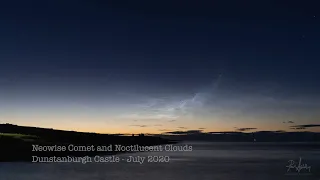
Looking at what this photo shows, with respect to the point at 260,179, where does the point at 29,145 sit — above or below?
above

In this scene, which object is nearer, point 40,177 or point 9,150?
point 40,177

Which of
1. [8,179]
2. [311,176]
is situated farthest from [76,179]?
[311,176]

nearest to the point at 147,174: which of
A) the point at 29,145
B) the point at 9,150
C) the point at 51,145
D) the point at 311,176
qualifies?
the point at 311,176

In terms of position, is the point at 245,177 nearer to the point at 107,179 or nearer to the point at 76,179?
the point at 107,179

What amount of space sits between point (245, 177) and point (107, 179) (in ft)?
73.5

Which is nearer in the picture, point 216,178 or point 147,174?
point 216,178

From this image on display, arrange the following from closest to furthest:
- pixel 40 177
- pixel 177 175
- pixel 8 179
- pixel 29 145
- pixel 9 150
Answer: pixel 8 179, pixel 40 177, pixel 177 175, pixel 9 150, pixel 29 145

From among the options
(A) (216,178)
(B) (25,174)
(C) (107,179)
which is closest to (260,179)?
(A) (216,178)

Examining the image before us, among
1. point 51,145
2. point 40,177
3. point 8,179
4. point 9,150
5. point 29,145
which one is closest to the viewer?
point 8,179

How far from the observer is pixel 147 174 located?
2603 inches

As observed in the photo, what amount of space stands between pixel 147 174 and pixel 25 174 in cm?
2040

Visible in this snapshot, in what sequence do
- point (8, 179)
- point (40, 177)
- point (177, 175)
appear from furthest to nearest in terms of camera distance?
1. point (177, 175)
2. point (40, 177)
3. point (8, 179)

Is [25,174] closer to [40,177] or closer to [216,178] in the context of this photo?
[40,177]

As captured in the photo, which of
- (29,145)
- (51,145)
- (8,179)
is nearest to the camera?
(8,179)
